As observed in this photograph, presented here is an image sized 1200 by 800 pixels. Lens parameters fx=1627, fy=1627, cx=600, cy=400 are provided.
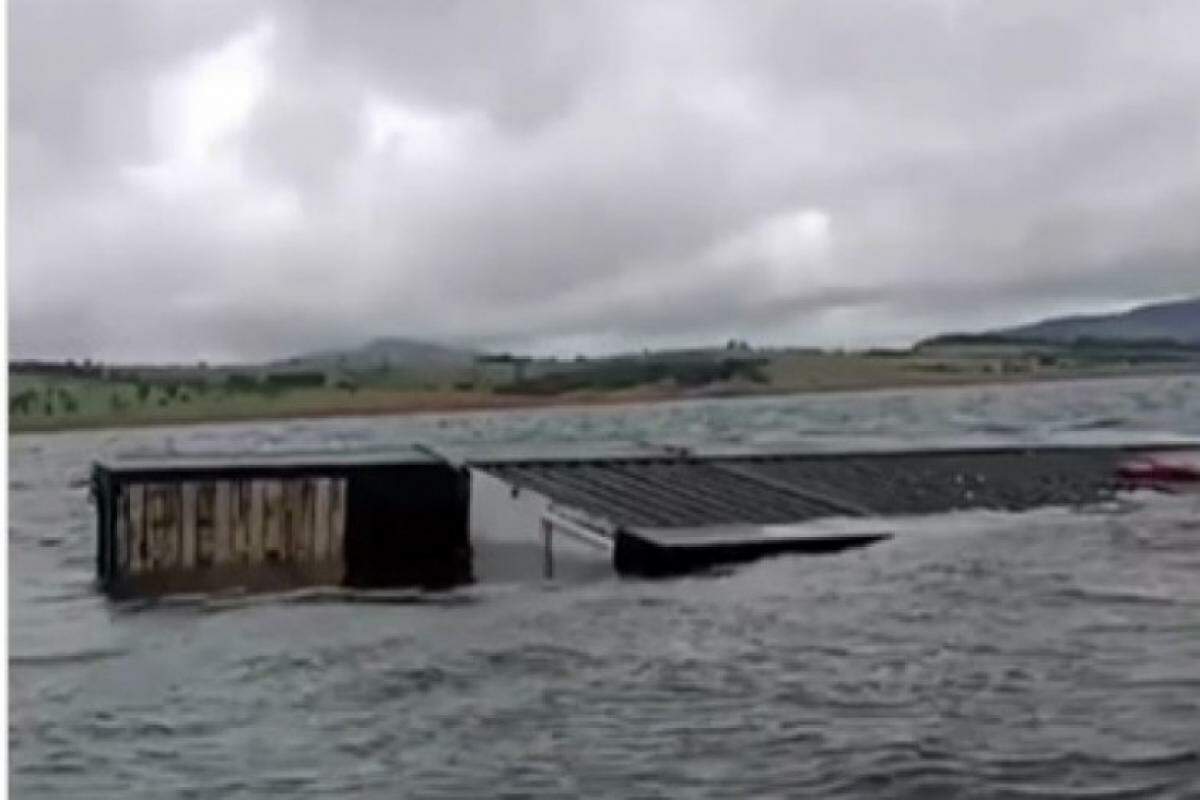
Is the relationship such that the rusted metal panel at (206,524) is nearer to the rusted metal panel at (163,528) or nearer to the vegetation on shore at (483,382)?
the rusted metal panel at (163,528)

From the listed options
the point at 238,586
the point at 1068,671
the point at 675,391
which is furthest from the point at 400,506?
the point at 675,391

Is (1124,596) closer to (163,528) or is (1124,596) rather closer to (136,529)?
(163,528)

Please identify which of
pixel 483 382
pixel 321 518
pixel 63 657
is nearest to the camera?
pixel 483 382

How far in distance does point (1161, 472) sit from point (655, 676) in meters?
4.79

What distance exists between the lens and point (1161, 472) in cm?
770

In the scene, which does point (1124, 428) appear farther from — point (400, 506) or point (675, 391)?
point (675, 391)

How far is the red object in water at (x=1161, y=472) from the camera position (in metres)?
7.62

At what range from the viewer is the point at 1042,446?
8.73 metres

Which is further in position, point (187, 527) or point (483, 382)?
point (187, 527)

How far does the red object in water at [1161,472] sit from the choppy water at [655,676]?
1.50 m

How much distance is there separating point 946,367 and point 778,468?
5398mm

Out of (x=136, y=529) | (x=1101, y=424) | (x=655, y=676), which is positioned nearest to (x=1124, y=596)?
(x=655, y=676)

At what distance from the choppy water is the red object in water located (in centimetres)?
150

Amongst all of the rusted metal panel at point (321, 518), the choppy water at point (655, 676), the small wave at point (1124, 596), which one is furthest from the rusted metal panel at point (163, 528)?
the small wave at point (1124, 596)
